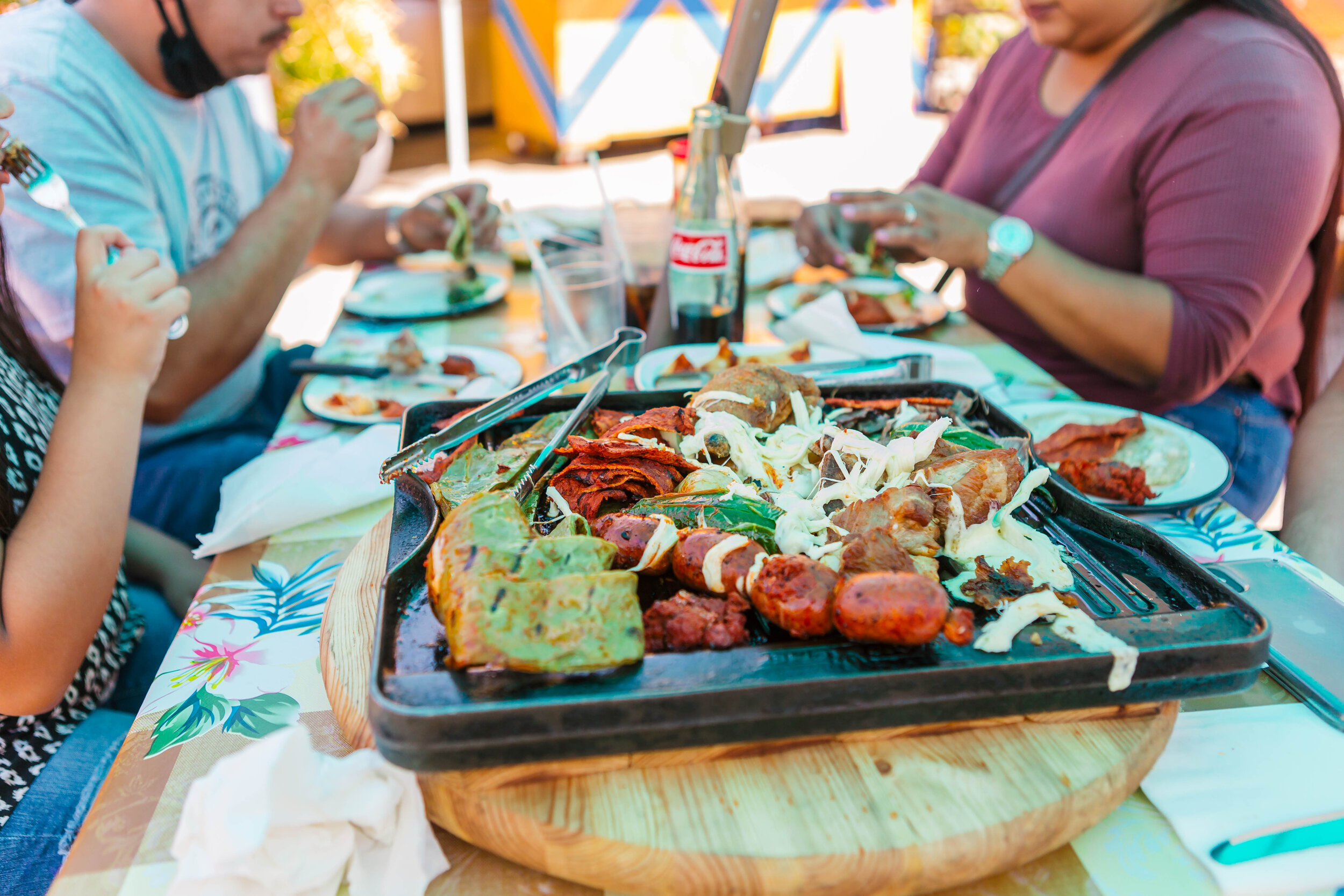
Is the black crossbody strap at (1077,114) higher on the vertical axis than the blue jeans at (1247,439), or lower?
higher

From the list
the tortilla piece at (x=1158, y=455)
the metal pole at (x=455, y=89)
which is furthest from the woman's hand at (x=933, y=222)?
the metal pole at (x=455, y=89)

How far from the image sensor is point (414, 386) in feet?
6.95

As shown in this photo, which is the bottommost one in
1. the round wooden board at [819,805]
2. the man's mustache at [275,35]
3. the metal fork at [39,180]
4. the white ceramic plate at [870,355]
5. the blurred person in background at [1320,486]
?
the blurred person in background at [1320,486]

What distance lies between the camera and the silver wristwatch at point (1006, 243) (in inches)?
93.1

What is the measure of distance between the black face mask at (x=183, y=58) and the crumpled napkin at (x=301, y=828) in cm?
235

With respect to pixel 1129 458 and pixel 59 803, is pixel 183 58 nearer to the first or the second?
pixel 59 803

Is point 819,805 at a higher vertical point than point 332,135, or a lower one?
lower

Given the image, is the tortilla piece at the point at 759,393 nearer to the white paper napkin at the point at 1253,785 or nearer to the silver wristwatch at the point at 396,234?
the white paper napkin at the point at 1253,785

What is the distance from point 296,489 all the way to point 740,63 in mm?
1356

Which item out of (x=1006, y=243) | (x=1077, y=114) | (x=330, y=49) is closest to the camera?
(x=1006, y=243)

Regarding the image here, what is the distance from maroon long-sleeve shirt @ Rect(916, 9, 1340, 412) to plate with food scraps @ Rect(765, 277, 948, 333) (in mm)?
233

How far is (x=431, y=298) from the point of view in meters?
2.75

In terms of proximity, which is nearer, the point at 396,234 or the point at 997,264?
the point at 997,264

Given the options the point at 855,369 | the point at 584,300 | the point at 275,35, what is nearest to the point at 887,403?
the point at 855,369
